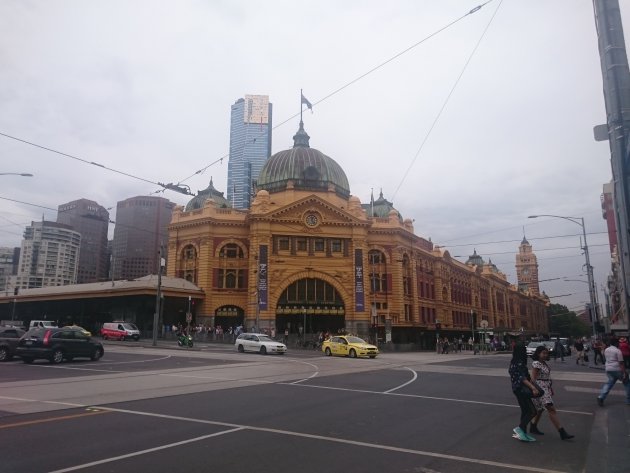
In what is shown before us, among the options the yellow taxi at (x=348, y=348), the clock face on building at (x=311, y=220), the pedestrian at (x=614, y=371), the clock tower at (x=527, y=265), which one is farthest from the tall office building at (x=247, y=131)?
the clock tower at (x=527, y=265)

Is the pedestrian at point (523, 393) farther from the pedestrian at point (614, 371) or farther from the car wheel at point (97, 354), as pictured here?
the car wheel at point (97, 354)

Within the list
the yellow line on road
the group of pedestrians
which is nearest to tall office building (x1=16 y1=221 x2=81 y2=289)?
the yellow line on road

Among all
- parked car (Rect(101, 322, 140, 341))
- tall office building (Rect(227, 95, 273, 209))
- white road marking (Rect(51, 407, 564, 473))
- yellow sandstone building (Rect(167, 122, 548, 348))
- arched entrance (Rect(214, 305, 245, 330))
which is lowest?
white road marking (Rect(51, 407, 564, 473))

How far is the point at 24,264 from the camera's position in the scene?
74875 mm

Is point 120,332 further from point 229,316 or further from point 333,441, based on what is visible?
point 333,441

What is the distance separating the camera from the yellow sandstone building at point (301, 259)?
180ft

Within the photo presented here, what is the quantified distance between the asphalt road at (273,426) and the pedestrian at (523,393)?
0.21 m

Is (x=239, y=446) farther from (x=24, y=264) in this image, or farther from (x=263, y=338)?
(x=24, y=264)

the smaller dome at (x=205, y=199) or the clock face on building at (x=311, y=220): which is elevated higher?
the smaller dome at (x=205, y=199)

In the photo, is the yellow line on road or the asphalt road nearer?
the asphalt road

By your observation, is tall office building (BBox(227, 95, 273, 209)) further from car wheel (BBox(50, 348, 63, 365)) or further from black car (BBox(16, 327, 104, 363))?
car wheel (BBox(50, 348, 63, 365))

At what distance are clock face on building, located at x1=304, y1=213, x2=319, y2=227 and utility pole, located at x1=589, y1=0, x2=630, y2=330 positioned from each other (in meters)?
47.8

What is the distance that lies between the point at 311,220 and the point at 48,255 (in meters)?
37.8

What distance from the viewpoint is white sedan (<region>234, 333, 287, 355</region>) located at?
33156 millimetres
